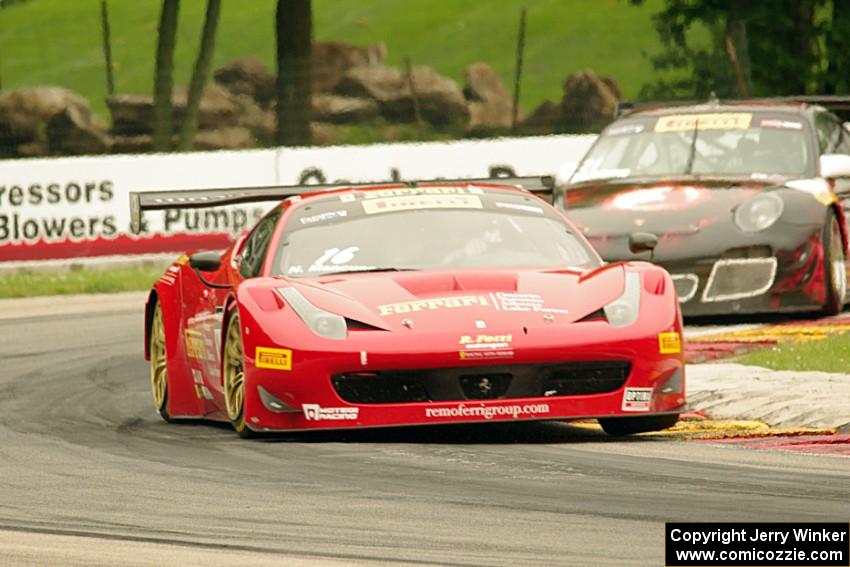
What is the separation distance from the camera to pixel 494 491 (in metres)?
7.71

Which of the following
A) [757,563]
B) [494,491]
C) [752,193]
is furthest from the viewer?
[752,193]

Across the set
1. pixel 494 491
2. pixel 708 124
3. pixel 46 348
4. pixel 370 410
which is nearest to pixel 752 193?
pixel 708 124

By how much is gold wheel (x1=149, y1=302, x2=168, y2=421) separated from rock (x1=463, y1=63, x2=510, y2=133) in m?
24.3

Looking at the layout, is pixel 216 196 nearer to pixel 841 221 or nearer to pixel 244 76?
pixel 841 221

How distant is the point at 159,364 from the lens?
1170 centimetres

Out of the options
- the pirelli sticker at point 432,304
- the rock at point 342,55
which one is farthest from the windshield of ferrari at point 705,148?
the rock at point 342,55

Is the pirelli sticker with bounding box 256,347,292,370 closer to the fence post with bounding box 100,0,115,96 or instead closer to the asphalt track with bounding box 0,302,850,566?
the asphalt track with bounding box 0,302,850,566

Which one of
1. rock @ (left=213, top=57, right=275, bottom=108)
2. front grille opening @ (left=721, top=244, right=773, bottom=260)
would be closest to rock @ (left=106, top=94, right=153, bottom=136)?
rock @ (left=213, top=57, right=275, bottom=108)

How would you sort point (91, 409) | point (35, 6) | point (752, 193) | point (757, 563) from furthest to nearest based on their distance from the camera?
point (35, 6) < point (752, 193) < point (91, 409) < point (757, 563)

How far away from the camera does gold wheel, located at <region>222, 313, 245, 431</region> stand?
9758 millimetres

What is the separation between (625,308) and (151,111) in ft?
73.4

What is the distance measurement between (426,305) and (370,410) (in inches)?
20.6

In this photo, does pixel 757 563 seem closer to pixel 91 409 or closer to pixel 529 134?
pixel 91 409

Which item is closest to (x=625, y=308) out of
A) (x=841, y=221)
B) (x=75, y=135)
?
(x=841, y=221)
